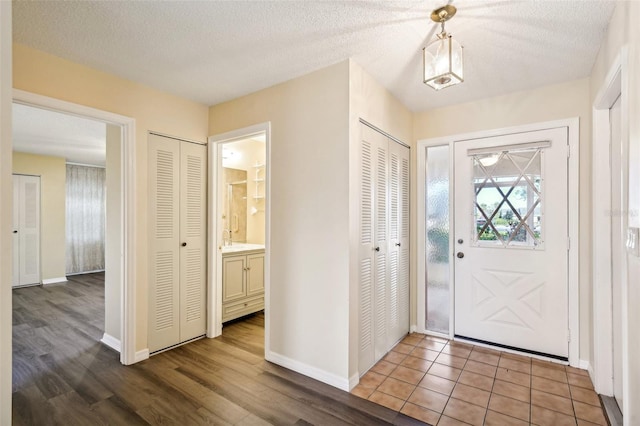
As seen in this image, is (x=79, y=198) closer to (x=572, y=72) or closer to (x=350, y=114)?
(x=350, y=114)

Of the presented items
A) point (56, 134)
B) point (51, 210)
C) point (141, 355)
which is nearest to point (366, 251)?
point (141, 355)

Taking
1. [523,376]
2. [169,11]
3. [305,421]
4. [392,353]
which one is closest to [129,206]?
[169,11]

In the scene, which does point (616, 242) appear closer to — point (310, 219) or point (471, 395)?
point (471, 395)

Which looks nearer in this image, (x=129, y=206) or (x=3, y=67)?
(x=3, y=67)

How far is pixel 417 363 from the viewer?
2773 millimetres

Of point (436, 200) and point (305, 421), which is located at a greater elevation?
point (436, 200)

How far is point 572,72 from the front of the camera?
2.57 metres

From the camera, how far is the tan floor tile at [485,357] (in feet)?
9.21

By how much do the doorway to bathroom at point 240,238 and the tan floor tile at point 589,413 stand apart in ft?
7.71

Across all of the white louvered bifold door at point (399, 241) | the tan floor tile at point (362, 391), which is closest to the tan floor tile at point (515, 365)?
the white louvered bifold door at point (399, 241)

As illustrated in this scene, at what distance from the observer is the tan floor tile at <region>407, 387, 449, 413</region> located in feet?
7.06

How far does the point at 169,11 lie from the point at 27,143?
4.78m

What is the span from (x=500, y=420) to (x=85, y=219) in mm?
7841

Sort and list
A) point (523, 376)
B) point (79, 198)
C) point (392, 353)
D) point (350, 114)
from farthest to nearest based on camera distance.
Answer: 1. point (79, 198)
2. point (392, 353)
3. point (523, 376)
4. point (350, 114)
